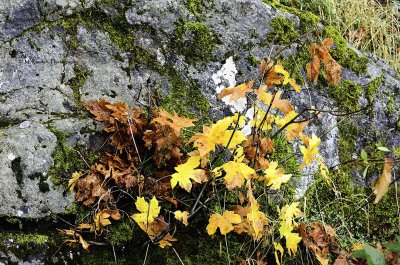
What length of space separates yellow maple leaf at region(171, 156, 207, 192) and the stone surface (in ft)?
1.89

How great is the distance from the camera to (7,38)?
279 centimetres

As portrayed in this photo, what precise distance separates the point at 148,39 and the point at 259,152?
113cm

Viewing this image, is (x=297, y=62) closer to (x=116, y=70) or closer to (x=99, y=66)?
(x=116, y=70)

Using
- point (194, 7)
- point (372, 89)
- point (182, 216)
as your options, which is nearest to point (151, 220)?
point (182, 216)

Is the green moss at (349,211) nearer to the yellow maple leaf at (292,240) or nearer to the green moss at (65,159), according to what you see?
the yellow maple leaf at (292,240)

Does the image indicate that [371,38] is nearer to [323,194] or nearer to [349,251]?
[323,194]

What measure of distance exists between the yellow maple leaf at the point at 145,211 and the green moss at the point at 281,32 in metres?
1.61

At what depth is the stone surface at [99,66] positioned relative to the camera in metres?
2.46

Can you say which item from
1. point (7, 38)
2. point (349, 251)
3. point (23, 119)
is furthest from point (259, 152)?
point (7, 38)

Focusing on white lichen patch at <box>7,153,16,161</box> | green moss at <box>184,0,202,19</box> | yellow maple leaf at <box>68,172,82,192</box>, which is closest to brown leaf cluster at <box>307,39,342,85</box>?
green moss at <box>184,0,202,19</box>

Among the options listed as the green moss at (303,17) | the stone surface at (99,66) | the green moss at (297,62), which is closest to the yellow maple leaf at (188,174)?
the stone surface at (99,66)

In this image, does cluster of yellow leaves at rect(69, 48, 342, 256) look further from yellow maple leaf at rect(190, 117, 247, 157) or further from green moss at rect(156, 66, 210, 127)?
green moss at rect(156, 66, 210, 127)

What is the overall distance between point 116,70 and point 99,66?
0.12 meters

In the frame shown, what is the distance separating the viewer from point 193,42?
307 centimetres
